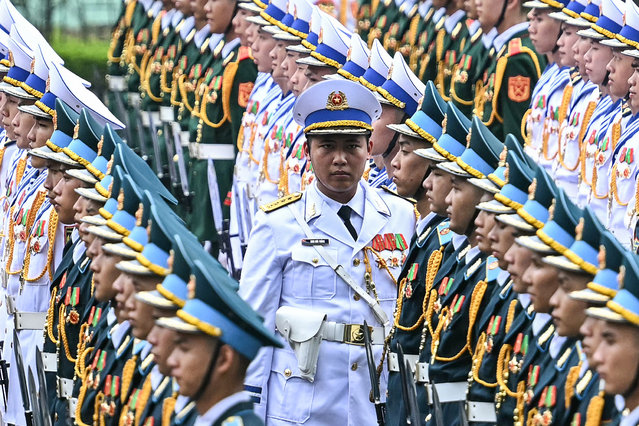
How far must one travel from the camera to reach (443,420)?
786 cm

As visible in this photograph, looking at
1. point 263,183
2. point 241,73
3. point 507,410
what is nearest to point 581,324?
point 507,410

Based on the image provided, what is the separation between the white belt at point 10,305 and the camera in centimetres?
1066

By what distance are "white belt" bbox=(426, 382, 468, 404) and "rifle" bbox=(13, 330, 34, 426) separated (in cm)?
231

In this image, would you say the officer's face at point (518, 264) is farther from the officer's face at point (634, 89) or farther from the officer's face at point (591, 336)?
the officer's face at point (634, 89)

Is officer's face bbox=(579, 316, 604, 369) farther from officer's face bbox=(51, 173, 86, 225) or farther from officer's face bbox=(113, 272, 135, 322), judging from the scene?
officer's face bbox=(51, 173, 86, 225)

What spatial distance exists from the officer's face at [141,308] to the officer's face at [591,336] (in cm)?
148

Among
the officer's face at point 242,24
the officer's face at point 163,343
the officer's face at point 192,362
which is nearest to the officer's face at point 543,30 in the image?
the officer's face at point 242,24

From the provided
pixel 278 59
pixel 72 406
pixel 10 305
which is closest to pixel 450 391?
pixel 72 406

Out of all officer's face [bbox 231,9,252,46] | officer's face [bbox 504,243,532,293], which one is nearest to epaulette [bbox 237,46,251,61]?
officer's face [bbox 231,9,252,46]

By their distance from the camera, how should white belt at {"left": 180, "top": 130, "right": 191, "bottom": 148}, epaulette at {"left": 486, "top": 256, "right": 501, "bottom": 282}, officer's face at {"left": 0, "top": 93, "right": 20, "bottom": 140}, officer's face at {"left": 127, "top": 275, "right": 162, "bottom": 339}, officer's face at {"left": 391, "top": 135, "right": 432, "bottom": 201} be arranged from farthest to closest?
white belt at {"left": 180, "top": 130, "right": 191, "bottom": 148}
officer's face at {"left": 0, "top": 93, "right": 20, "bottom": 140}
officer's face at {"left": 391, "top": 135, "right": 432, "bottom": 201}
epaulette at {"left": 486, "top": 256, "right": 501, "bottom": 282}
officer's face at {"left": 127, "top": 275, "right": 162, "bottom": 339}

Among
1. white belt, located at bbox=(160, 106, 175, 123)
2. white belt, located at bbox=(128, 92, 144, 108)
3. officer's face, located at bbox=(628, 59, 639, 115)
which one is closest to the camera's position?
officer's face, located at bbox=(628, 59, 639, 115)

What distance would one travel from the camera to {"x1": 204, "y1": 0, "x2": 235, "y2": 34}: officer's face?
14.1 m

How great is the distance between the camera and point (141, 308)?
6.58 meters

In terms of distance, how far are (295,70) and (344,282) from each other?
3570 mm
